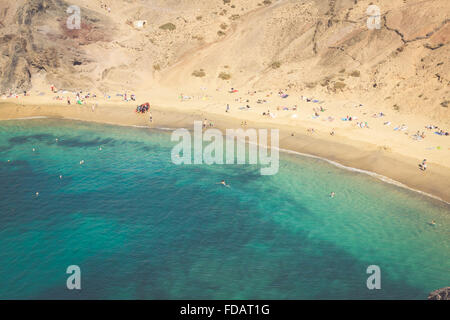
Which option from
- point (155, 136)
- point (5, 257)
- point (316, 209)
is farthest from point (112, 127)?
point (316, 209)

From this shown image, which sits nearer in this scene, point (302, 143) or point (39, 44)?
point (302, 143)

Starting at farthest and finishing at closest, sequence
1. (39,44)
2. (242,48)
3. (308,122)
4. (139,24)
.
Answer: (139,24), (242,48), (39,44), (308,122)

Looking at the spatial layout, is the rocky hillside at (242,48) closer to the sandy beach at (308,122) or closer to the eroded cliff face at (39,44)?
the eroded cliff face at (39,44)

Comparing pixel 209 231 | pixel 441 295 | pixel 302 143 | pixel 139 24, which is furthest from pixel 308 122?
pixel 139 24

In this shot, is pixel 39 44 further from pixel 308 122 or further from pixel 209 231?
pixel 209 231

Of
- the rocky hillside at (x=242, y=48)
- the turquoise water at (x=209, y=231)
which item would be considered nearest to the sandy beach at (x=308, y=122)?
the turquoise water at (x=209, y=231)
